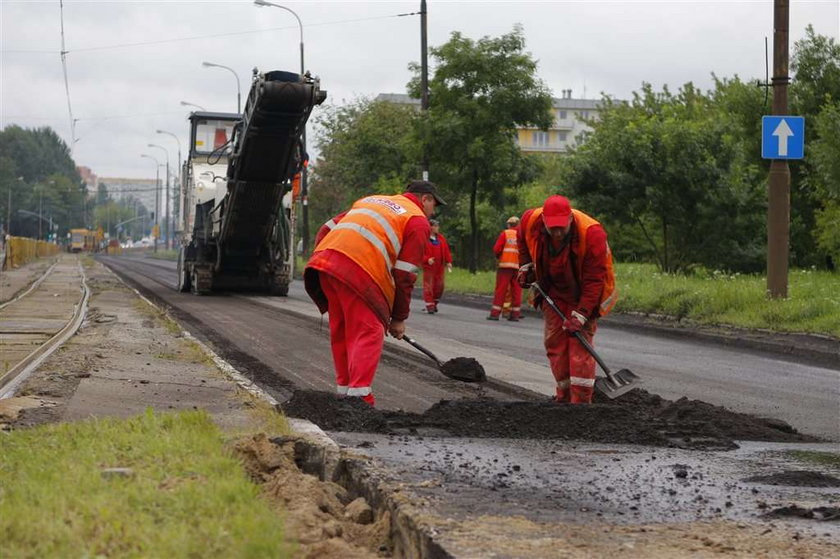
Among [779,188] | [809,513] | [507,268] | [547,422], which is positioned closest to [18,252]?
[507,268]

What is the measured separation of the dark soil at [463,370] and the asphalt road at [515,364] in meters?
0.11

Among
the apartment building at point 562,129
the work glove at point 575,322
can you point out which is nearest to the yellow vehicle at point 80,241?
the apartment building at point 562,129

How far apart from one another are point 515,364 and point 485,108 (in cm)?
2053

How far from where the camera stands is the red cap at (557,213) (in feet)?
27.8

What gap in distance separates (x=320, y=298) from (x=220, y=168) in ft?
59.6

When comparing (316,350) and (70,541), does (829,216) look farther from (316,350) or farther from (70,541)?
(70,541)

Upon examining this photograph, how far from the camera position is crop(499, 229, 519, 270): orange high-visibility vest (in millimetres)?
20312

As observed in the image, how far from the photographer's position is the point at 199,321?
18531 millimetres

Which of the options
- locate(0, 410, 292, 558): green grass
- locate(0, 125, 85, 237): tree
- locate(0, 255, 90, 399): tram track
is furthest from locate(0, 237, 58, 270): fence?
locate(0, 125, 85, 237): tree

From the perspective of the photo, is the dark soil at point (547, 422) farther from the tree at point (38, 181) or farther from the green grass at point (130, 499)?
the tree at point (38, 181)

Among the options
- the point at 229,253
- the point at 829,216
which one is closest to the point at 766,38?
the point at 229,253

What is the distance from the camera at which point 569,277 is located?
8922 mm

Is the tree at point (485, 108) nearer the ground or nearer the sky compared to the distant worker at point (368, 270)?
nearer the sky

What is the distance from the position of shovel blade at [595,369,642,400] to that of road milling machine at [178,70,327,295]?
12.8 m
